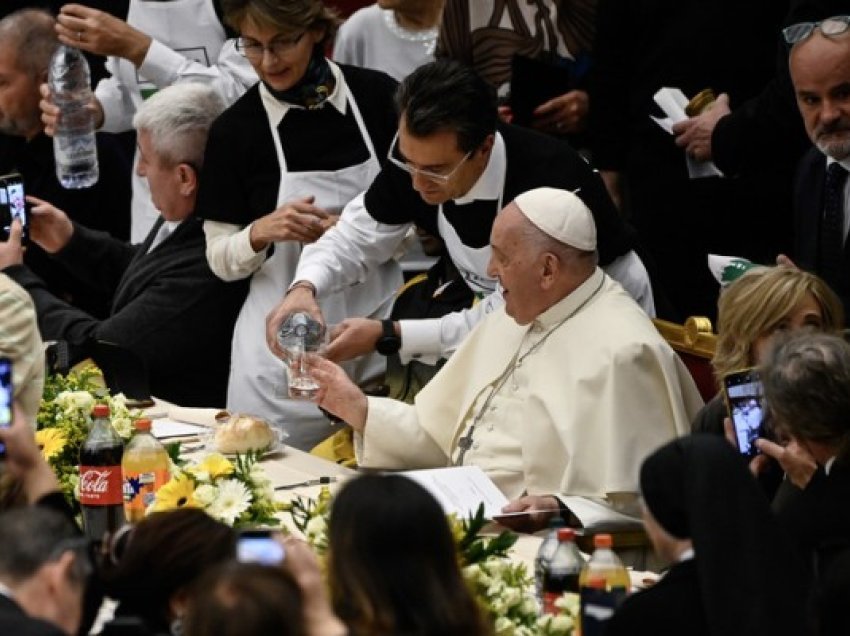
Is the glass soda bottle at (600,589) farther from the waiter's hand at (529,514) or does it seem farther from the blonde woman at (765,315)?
the blonde woman at (765,315)

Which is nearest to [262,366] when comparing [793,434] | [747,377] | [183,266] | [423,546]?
[183,266]

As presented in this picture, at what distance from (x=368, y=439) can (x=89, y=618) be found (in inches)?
85.2

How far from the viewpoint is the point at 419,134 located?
623cm

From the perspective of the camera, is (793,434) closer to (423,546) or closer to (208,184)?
(423,546)

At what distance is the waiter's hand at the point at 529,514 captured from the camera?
17.4ft

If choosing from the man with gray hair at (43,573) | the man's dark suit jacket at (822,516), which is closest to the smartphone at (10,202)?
the man's dark suit jacket at (822,516)

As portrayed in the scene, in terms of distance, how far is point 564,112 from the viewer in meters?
7.52

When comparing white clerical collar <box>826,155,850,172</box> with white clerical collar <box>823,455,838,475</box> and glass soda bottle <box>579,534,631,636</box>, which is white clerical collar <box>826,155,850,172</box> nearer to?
white clerical collar <box>823,455,838,475</box>

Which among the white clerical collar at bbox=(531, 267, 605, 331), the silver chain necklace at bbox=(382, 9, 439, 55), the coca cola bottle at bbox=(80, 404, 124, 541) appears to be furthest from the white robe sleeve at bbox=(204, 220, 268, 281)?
the coca cola bottle at bbox=(80, 404, 124, 541)

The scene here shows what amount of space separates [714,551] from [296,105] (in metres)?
3.63

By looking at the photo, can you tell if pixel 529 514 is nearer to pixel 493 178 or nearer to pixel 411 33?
pixel 493 178

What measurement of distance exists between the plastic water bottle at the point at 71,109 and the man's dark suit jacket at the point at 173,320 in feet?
3.25

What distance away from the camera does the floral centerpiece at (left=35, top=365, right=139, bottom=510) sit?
18.5 feet

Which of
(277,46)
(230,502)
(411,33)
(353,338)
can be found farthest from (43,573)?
(411,33)
